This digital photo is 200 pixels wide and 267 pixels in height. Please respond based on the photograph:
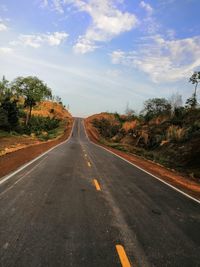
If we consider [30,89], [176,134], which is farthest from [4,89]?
[176,134]

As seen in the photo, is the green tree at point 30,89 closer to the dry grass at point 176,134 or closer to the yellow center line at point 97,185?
the dry grass at point 176,134

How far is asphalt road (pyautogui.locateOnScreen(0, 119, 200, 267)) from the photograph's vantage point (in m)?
4.71

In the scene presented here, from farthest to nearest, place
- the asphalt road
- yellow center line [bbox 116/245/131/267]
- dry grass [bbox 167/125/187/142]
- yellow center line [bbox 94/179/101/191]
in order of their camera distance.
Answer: dry grass [bbox 167/125/187/142], yellow center line [bbox 94/179/101/191], the asphalt road, yellow center line [bbox 116/245/131/267]

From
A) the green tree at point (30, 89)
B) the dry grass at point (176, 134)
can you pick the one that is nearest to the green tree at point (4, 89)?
the green tree at point (30, 89)

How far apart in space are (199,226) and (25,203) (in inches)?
183

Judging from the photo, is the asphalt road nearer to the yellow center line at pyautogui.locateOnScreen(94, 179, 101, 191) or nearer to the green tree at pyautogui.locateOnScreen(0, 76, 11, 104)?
the yellow center line at pyautogui.locateOnScreen(94, 179, 101, 191)

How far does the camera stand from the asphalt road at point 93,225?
15.5 feet

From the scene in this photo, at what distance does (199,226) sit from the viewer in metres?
7.02

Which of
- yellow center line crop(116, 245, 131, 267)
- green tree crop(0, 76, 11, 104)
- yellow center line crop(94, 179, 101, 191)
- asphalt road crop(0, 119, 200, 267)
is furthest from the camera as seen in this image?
green tree crop(0, 76, 11, 104)

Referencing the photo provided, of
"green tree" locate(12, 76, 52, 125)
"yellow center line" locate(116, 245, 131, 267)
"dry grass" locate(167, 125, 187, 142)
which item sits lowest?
"yellow center line" locate(116, 245, 131, 267)

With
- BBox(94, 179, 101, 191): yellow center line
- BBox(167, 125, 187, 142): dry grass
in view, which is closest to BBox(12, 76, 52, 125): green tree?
BBox(167, 125, 187, 142): dry grass

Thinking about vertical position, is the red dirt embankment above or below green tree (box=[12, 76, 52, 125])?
below

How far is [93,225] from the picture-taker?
620 cm

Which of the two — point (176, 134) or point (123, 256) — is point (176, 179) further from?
point (176, 134)
